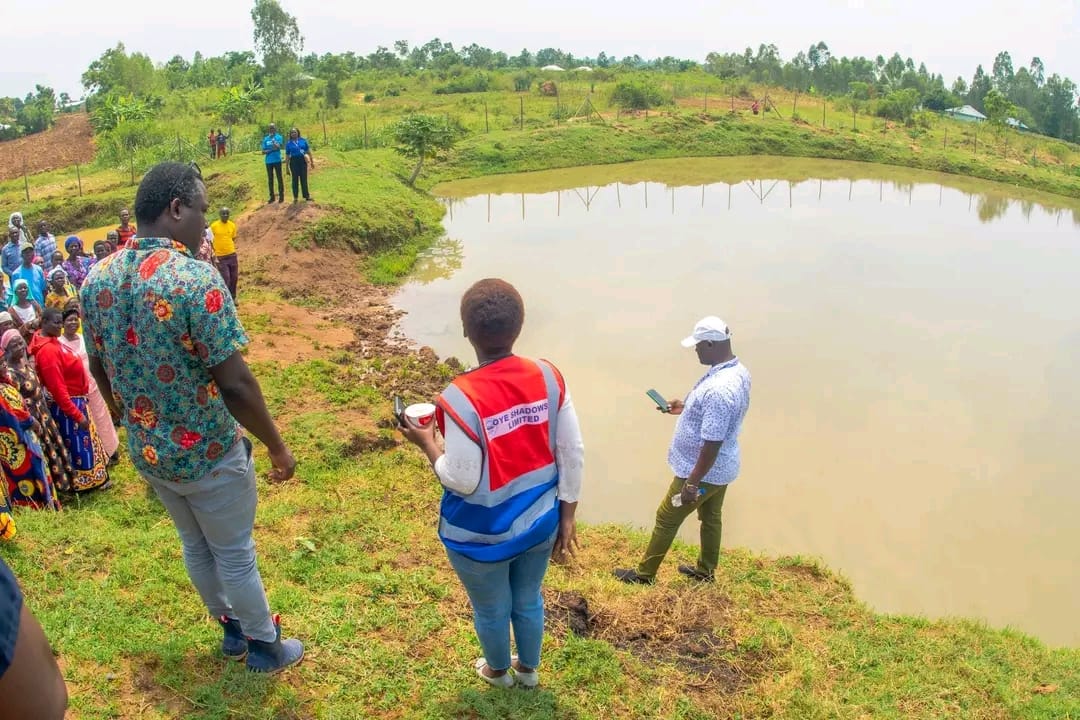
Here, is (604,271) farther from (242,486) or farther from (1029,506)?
(242,486)

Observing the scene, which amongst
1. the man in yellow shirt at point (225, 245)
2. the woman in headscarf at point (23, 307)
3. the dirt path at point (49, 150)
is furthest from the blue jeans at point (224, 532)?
the dirt path at point (49, 150)

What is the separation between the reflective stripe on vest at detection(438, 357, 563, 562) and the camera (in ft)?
8.56

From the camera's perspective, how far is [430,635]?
148 inches

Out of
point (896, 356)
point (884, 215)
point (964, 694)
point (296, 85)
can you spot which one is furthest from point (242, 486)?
point (296, 85)

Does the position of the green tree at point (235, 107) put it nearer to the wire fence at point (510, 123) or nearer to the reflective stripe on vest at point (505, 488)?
the wire fence at point (510, 123)

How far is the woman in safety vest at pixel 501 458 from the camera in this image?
2.61 m

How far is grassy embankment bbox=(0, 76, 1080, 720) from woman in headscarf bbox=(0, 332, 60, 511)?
0.72 ft

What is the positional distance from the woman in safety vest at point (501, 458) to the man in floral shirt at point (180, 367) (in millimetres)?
623

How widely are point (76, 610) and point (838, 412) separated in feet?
22.7

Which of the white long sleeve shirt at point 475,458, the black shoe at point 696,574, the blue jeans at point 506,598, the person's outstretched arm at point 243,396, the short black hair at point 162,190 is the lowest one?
the black shoe at point 696,574

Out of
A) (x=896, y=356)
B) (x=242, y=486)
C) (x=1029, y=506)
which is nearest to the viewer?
(x=242, y=486)

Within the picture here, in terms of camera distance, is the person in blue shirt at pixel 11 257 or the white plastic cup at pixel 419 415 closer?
the white plastic cup at pixel 419 415

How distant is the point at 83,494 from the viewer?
17.8 ft

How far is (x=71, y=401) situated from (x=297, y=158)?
30.2 ft
